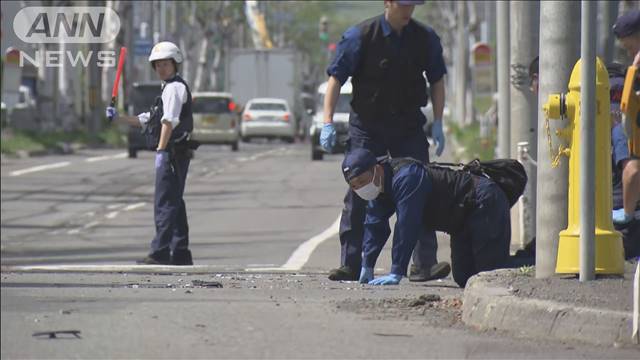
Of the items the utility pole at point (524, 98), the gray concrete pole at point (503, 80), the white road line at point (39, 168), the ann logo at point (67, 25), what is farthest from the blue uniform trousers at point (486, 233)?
the white road line at point (39, 168)

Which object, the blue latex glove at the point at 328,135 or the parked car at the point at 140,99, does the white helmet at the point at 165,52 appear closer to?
the blue latex glove at the point at 328,135

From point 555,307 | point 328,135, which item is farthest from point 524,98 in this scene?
point 555,307

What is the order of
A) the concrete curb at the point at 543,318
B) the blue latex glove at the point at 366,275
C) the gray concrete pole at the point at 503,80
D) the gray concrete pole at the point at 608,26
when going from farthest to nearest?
the gray concrete pole at the point at 608,26
the gray concrete pole at the point at 503,80
the blue latex glove at the point at 366,275
the concrete curb at the point at 543,318

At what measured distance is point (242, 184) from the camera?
105ft

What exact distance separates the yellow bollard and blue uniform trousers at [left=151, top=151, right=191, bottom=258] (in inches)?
177

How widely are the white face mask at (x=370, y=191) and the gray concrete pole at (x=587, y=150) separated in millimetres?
1534

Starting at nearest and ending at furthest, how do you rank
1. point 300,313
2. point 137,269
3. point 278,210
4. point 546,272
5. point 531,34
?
point 300,313 → point 546,272 → point 137,269 → point 531,34 → point 278,210

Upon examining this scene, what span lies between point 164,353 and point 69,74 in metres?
51.8

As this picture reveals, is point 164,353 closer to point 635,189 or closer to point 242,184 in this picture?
point 635,189

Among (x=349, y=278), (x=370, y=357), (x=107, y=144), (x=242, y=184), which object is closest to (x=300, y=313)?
(x=370, y=357)

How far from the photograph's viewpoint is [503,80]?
1933 centimetres

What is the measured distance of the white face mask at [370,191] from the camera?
1058cm

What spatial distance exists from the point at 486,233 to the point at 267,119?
5232cm

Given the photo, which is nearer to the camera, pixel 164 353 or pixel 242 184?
pixel 164 353
